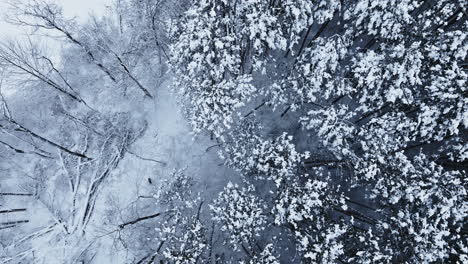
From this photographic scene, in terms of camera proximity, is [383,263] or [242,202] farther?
[242,202]

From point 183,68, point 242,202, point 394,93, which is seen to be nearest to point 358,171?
point 394,93

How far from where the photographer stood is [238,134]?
1153cm

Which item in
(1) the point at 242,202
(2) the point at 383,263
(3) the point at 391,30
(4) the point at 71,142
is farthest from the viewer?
(4) the point at 71,142

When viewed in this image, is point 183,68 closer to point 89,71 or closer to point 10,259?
point 89,71

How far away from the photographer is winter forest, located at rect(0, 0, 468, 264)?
8.02m

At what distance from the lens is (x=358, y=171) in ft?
28.9

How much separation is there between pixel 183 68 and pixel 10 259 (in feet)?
36.4

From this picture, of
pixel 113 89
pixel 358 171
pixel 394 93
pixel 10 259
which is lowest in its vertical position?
pixel 10 259

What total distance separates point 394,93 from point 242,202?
5.52m

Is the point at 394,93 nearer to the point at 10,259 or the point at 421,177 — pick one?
the point at 421,177

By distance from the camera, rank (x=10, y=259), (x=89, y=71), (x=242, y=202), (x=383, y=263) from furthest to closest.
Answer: (x=89, y=71)
(x=10, y=259)
(x=242, y=202)
(x=383, y=263)

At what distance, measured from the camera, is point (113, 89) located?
15.6 metres

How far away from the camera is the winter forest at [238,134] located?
8.02 m

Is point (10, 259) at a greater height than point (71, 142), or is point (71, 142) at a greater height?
point (71, 142)
